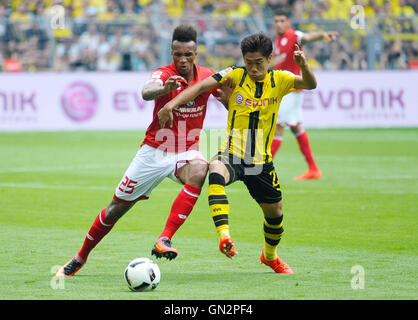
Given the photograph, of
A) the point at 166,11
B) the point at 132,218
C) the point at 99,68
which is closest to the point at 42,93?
the point at 99,68

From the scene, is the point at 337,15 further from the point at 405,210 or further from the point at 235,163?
the point at 235,163

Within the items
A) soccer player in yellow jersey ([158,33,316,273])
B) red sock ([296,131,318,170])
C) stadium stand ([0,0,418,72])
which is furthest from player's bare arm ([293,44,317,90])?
stadium stand ([0,0,418,72])

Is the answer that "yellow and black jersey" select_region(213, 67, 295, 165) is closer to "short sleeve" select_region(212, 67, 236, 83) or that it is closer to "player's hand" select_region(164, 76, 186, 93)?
"short sleeve" select_region(212, 67, 236, 83)

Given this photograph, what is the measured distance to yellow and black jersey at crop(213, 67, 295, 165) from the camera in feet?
20.8

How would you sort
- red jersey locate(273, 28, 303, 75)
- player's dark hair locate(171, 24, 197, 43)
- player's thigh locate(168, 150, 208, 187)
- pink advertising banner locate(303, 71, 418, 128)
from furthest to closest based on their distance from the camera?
pink advertising banner locate(303, 71, 418, 128), red jersey locate(273, 28, 303, 75), player's dark hair locate(171, 24, 197, 43), player's thigh locate(168, 150, 208, 187)

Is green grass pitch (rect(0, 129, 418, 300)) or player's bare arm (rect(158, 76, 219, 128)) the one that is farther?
player's bare arm (rect(158, 76, 219, 128))

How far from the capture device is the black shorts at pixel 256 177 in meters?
6.18

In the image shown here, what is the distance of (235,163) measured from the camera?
6.23 metres

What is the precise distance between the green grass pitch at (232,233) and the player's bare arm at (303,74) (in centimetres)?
152

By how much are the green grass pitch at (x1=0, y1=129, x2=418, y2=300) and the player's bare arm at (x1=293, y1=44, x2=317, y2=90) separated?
1518 millimetres

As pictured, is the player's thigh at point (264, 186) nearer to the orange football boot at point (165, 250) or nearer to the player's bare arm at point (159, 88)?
the orange football boot at point (165, 250)

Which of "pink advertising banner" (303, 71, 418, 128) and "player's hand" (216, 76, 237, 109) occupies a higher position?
"player's hand" (216, 76, 237, 109)

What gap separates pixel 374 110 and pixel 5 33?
1078 cm

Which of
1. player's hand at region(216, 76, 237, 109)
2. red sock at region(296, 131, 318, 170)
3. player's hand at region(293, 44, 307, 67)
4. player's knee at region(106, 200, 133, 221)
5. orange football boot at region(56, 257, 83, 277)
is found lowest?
red sock at region(296, 131, 318, 170)
